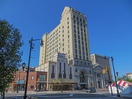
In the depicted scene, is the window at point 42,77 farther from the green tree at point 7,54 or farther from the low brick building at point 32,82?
the green tree at point 7,54

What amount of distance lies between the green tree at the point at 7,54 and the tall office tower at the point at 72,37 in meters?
72.1

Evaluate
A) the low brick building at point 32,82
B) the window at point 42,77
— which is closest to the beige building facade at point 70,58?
the window at point 42,77

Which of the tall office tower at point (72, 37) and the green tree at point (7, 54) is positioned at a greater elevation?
the tall office tower at point (72, 37)

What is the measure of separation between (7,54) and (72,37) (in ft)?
264

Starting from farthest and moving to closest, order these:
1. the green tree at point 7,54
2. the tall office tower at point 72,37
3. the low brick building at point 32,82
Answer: the tall office tower at point 72,37
the low brick building at point 32,82
the green tree at point 7,54

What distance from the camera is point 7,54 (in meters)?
12.1

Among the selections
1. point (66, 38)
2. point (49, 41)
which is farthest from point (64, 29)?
point (49, 41)

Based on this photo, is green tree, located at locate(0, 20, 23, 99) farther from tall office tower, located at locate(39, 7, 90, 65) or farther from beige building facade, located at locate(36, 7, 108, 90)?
tall office tower, located at locate(39, 7, 90, 65)

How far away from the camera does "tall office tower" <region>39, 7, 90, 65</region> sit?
90238 mm

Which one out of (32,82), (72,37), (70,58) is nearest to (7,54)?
(32,82)

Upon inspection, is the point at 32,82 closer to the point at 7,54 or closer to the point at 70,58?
the point at 70,58

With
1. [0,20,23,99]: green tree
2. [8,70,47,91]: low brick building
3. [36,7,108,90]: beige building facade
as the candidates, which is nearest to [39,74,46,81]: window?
[8,70,47,91]: low brick building

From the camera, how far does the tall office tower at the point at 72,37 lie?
90.2 meters

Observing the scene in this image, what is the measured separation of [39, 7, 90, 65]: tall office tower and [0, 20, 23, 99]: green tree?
2837 inches
